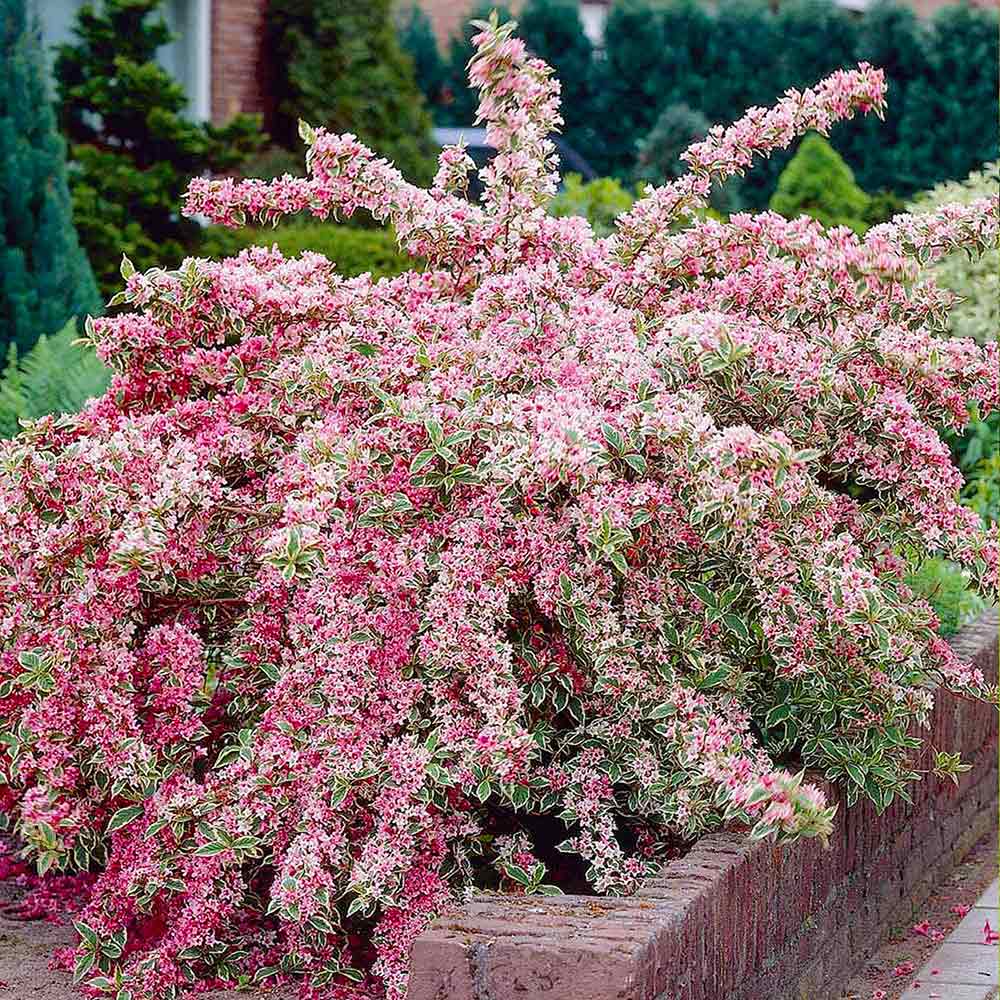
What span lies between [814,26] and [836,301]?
1584 centimetres

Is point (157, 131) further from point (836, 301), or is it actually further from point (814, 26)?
point (814, 26)

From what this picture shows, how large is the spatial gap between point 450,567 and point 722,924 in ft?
2.79

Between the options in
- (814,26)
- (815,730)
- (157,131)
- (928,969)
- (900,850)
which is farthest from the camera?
(814,26)

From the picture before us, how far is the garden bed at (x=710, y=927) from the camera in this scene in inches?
106

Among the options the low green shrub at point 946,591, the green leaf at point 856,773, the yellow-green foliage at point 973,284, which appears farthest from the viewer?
the yellow-green foliage at point 973,284

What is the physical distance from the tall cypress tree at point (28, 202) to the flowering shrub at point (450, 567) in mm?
3140

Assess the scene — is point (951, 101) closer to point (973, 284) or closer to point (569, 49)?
point (569, 49)

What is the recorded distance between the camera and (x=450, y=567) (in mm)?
3240

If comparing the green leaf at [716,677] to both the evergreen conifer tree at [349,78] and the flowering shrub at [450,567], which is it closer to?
the flowering shrub at [450,567]

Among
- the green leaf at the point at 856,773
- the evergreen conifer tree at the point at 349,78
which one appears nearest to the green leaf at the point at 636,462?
the green leaf at the point at 856,773

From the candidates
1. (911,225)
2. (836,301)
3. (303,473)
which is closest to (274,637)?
(303,473)

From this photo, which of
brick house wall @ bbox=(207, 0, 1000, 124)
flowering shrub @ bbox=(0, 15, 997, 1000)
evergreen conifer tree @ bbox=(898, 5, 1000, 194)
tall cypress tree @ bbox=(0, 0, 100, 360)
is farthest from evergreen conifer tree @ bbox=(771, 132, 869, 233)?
flowering shrub @ bbox=(0, 15, 997, 1000)

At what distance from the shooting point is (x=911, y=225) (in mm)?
3871

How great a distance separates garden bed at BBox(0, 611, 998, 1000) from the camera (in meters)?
2.69
